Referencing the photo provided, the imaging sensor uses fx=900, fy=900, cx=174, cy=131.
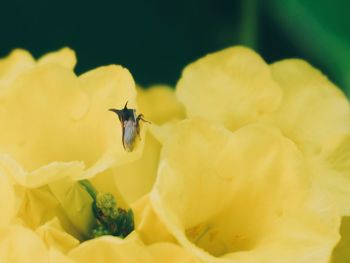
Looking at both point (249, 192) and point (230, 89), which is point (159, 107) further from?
point (249, 192)

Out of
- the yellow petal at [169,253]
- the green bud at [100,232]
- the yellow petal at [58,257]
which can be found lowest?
the green bud at [100,232]

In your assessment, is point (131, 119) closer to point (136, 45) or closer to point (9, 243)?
point (9, 243)

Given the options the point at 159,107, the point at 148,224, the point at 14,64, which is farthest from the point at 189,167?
the point at 14,64

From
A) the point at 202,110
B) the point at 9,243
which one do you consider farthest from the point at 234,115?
the point at 9,243

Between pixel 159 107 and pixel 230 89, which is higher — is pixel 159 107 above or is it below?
below

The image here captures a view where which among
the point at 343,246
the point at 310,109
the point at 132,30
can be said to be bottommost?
the point at 132,30

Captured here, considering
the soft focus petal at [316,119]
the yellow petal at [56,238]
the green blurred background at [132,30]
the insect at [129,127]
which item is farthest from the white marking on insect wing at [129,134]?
the green blurred background at [132,30]

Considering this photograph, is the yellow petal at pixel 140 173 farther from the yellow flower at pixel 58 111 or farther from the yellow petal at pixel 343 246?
the yellow petal at pixel 343 246
